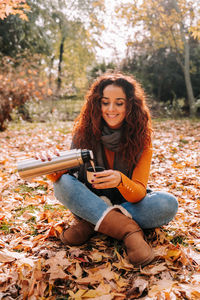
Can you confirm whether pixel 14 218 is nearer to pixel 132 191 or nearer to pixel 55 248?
pixel 55 248

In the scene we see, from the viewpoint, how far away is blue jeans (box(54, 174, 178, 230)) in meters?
1.55

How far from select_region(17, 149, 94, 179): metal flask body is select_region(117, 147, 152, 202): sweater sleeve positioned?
0.89ft

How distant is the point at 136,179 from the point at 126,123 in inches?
18.1

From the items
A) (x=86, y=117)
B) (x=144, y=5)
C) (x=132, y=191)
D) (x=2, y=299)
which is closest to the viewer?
(x=2, y=299)

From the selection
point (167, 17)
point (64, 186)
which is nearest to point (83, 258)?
point (64, 186)

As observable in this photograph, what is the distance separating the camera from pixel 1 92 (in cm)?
607

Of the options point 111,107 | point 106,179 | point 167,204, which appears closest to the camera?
point 106,179

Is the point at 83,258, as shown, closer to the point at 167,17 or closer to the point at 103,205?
the point at 103,205

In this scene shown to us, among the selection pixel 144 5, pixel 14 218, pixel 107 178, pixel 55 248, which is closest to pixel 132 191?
pixel 107 178

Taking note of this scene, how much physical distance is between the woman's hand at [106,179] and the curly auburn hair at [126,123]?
0.34 m

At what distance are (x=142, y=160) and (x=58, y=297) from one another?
99cm

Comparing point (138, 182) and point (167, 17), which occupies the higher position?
point (167, 17)

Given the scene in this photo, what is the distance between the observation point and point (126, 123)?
6.30 ft

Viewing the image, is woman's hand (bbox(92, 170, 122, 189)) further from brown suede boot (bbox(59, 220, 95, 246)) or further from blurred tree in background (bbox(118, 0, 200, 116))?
blurred tree in background (bbox(118, 0, 200, 116))
